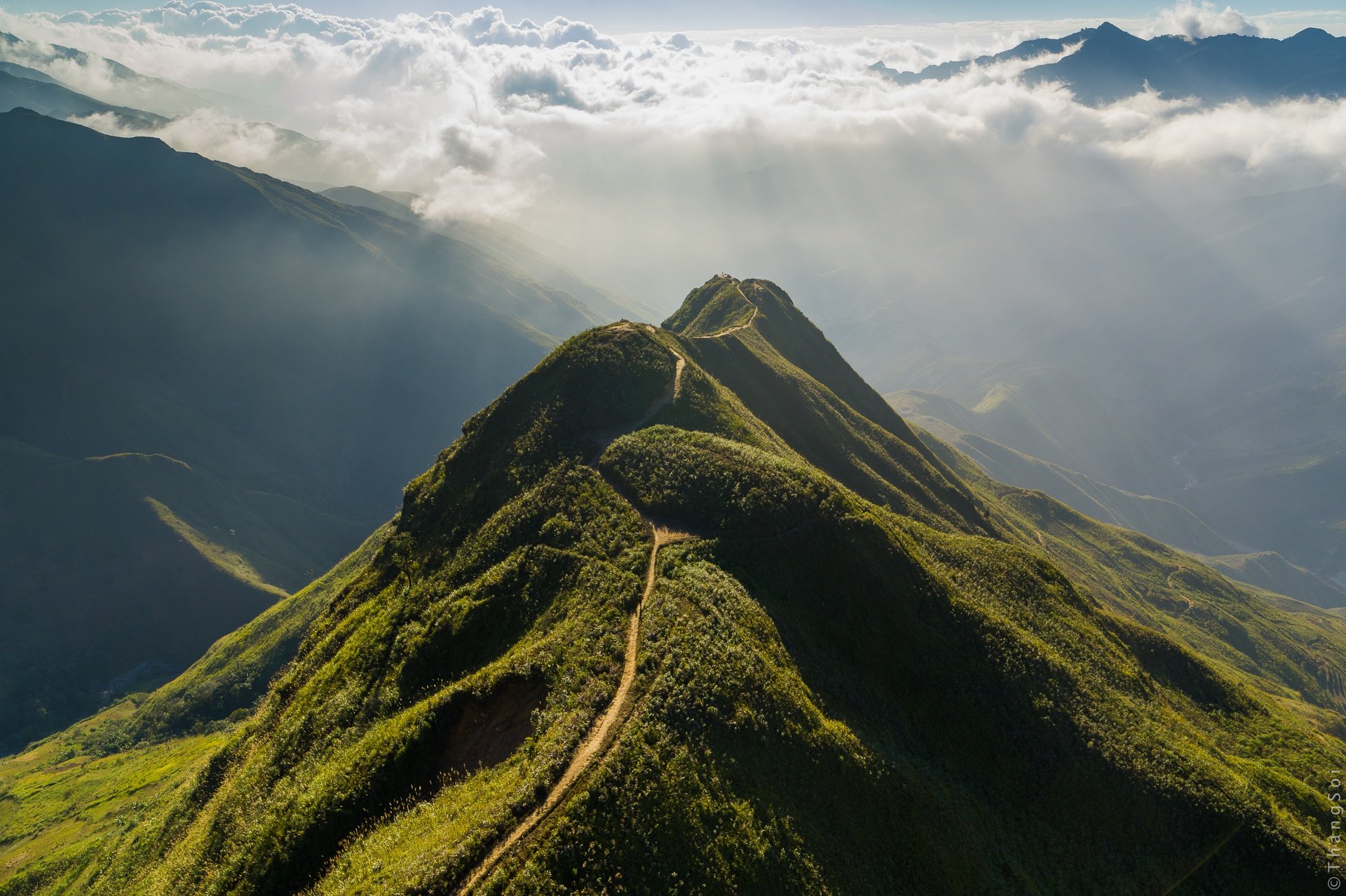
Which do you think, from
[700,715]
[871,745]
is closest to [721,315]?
[871,745]

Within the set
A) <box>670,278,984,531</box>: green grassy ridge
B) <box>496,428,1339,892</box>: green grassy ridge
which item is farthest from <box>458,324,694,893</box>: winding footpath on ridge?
<box>670,278,984,531</box>: green grassy ridge

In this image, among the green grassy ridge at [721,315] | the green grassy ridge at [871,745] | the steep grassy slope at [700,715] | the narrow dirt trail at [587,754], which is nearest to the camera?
the narrow dirt trail at [587,754]

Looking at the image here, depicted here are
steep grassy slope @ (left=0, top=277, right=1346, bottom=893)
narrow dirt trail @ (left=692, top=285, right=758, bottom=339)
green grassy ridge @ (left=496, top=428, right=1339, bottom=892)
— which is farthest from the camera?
narrow dirt trail @ (left=692, top=285, right=758, bottom=339)

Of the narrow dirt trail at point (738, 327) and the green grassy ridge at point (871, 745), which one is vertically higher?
the narrow dirt trail at point (738, 327)

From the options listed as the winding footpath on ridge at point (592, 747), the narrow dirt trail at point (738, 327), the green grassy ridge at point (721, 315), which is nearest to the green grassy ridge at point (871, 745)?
the winding footpath on ridge at point (592, 747)

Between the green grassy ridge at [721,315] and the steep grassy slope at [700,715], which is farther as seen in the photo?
the green grassy ridge at [721,315]

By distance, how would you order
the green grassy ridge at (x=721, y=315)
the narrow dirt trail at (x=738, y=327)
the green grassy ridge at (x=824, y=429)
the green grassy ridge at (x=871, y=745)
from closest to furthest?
the green grassy ridge at (x=871, y=745) < the green grassy ridge at (x=824, y=429) < the narrow dirt trail at (x=738, y=327) < the green grassy ridge at (x=721, y=315)

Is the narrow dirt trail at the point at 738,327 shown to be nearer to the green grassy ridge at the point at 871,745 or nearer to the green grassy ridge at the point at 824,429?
the green grassy ridge at the point at 824,429

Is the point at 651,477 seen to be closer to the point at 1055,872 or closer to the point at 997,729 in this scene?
the point at 997,729

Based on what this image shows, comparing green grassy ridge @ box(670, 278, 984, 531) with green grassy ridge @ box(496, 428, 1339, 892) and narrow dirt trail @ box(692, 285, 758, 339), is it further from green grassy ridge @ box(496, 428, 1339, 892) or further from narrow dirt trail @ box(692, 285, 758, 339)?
green grassy ridge @ box(496, 428, 1339, 892)
